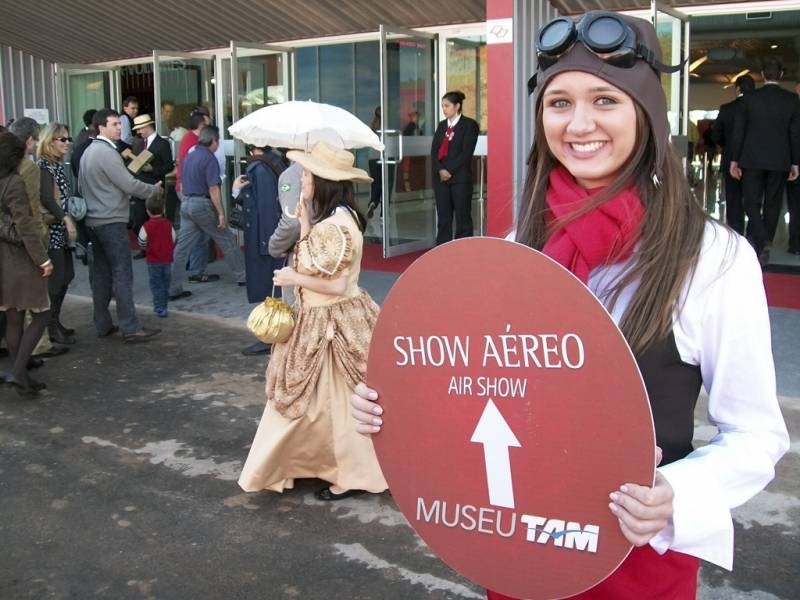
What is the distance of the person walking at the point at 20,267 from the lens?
561 centimetres

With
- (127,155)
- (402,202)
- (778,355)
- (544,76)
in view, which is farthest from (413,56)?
(544,76)

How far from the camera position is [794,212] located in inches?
381

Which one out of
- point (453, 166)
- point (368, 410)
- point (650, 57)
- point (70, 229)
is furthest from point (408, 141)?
point (368, 410)

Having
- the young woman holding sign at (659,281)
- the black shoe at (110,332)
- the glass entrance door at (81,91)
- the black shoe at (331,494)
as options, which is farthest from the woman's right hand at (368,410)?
the glass entrance door at (81,91)

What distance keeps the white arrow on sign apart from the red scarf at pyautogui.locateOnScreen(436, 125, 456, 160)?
8.71 meters

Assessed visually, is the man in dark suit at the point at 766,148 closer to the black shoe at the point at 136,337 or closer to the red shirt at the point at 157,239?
the red shirt at the point at 157,239

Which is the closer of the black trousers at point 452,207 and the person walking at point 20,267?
the person walking at point 20,267

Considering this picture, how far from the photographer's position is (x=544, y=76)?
1.52 metres

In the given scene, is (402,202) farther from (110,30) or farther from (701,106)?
(701,106)

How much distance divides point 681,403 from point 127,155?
943 centimetres

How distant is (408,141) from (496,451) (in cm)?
942

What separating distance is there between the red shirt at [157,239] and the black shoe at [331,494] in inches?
171

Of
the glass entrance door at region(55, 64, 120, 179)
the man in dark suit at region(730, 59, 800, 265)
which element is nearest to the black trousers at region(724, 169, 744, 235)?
the man in dark suit at region(730, 59, 800, 265)

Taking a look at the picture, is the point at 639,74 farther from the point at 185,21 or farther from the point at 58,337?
the point at 185,21
